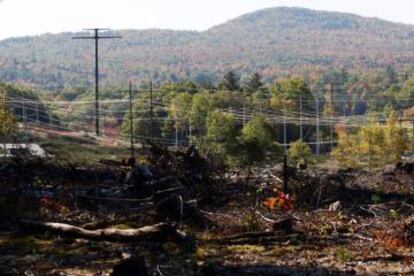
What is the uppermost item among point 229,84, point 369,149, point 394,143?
point 229,84

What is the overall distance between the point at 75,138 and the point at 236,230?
57.3 m

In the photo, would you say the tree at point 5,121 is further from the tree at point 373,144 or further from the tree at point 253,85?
the tree at point 253,85

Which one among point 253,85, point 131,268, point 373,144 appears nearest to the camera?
point 131,268

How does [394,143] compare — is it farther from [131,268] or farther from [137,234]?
[131,268]

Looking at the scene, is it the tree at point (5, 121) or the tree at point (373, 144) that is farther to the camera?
the tree at point (373, 144)

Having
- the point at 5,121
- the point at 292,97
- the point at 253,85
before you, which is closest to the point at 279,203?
the point at 5,121

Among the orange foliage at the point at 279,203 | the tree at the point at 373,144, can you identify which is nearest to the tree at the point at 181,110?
the tree at the point at 373,144

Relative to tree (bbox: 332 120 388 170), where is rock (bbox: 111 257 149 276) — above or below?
above

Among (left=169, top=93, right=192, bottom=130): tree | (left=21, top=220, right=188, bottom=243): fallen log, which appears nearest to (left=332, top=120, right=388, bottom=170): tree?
(left=169, top=93, right=192, bottom=130): tree

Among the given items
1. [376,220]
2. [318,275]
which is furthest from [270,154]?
[318,275]

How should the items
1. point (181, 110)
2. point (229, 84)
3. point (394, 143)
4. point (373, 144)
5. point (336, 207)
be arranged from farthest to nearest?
point (229, 84) → point (181, 110) → point (394, 143) → point (373, 144) → point (336, 207)

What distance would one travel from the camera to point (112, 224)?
15.1 m

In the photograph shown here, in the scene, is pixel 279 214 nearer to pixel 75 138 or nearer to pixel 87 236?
→ pixel 87 236

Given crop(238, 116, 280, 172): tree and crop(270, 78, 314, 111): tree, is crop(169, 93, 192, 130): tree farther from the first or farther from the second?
crop(238, 116, 280, 172): tree
